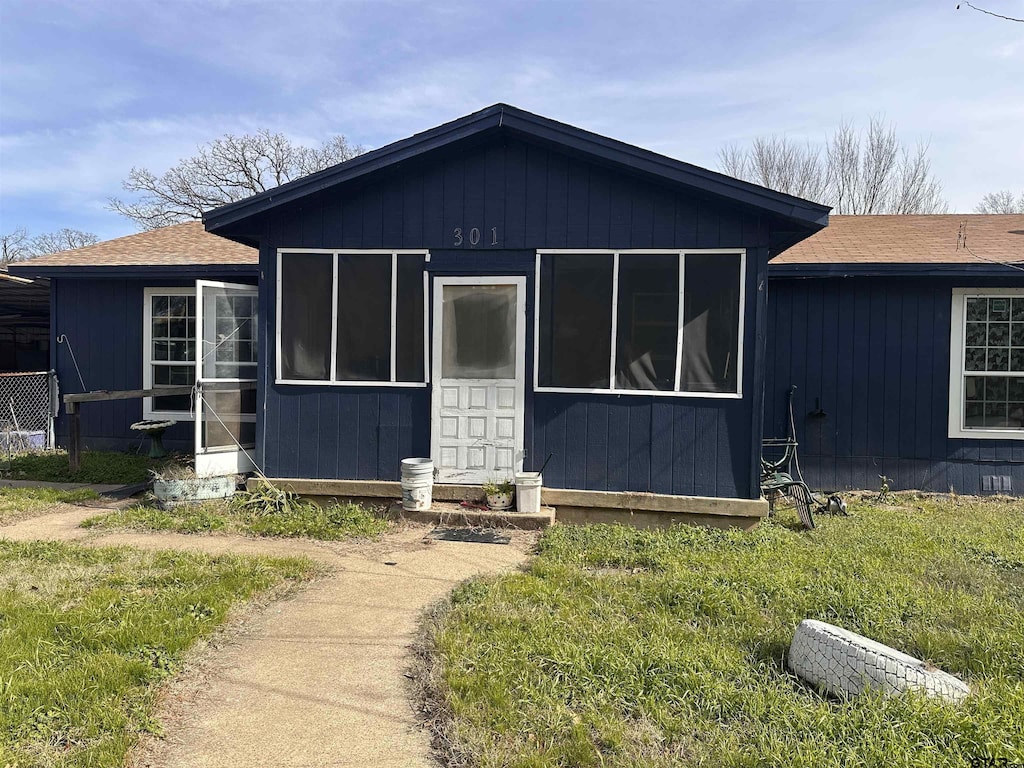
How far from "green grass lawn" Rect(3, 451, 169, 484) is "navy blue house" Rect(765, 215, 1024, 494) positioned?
24.5ft

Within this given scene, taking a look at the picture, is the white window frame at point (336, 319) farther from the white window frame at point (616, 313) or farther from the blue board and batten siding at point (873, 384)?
the blue board and batten siding at point (873, 384)

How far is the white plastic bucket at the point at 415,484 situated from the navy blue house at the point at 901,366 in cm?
422

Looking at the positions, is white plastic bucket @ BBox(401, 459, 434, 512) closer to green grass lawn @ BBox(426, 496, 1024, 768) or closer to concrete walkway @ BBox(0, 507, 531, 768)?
concrete walkway @ BBox(0, 507, 531, 768)

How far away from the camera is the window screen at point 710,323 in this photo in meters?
6.25

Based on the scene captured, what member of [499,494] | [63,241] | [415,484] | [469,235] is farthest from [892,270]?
[63,241]

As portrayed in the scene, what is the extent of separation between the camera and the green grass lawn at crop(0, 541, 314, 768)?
2.74 m

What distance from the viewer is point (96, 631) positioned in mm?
3594

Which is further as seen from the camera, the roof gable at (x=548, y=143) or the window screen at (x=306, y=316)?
the window screen at (x=306, y=316)

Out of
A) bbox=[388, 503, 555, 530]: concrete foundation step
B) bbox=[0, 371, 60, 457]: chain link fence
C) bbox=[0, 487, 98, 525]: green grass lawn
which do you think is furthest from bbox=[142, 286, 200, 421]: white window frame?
bbox=[388, 503, 555, 530]: concrete foundation step

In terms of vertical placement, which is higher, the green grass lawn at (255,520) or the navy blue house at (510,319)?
the navy blue house at (510,319)

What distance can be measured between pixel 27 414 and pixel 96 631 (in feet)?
29.6

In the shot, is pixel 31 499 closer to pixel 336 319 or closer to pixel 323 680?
pixel 336 319

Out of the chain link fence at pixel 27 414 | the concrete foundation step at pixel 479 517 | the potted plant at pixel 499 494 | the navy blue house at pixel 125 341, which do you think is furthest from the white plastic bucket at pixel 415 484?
the chain link fence at pixel 27 414

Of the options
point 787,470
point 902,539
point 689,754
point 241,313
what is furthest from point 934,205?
point 689,754
